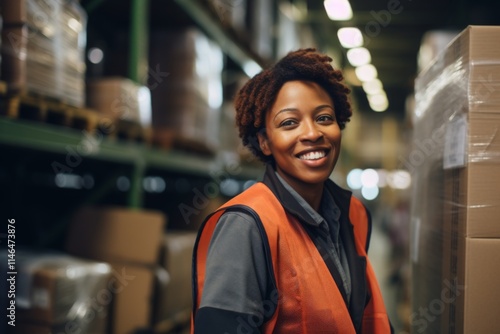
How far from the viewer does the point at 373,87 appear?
61.0 ft

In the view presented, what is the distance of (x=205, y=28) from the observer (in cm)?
527

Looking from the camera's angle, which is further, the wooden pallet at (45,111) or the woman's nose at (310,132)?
the wooden pallet at (45,111)

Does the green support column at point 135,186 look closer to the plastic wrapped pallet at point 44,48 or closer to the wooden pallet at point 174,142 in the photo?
the wooden pallet at point 174,142

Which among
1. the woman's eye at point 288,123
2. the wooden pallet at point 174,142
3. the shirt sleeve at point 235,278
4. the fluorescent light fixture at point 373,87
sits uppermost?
the fluorescent light fixture at point 373,87

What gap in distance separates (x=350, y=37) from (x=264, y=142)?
37.6 ft

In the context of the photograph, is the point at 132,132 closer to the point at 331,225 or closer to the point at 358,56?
the point at 331,225

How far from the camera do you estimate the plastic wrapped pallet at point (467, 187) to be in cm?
166

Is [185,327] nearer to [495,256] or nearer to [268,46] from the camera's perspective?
[495,256]

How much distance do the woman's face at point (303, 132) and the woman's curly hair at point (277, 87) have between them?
0.03 m

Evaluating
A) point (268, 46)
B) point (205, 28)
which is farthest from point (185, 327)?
point (268, 46)

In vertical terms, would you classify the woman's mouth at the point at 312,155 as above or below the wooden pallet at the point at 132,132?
below

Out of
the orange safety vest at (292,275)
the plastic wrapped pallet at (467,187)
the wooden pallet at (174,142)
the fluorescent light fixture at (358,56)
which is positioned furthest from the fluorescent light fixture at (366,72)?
the orange safety vest at (292,275)

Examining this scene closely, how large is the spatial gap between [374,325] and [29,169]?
5.69 metres

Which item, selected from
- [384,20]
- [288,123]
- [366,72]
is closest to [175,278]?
[288,123]
